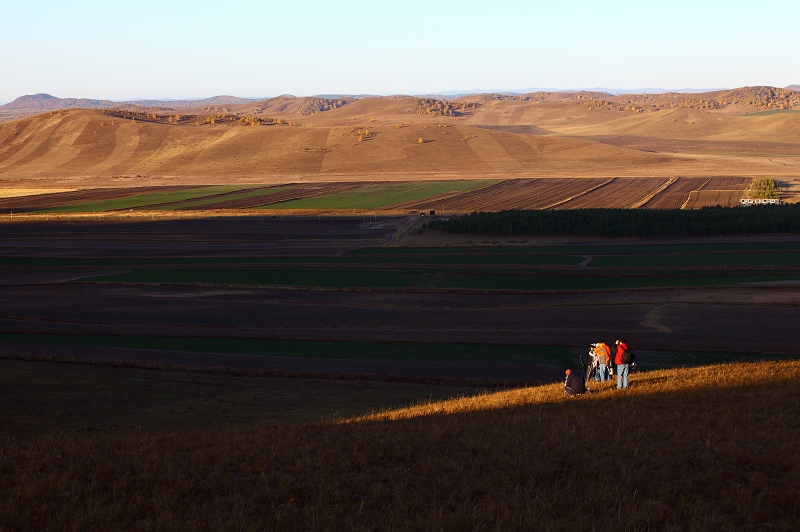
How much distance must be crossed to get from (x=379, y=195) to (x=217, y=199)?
2270 centimetres

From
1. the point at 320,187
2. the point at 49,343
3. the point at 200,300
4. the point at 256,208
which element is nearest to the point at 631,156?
the point at 320,187

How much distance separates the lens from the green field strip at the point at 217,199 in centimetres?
10440

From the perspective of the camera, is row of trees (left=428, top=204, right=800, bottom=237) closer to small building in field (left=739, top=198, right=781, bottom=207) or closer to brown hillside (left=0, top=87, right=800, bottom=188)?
small building in field (left=739, top=198, right=781, bottom=207)

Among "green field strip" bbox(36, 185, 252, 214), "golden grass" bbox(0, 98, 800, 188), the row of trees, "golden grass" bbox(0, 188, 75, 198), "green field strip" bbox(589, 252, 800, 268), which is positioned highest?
"golden grass" bbox(0, 98, 800, 188)

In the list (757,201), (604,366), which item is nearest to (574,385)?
(604,366)

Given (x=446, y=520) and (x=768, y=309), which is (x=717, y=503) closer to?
(x=446, y=520)

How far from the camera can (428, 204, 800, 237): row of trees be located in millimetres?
71062

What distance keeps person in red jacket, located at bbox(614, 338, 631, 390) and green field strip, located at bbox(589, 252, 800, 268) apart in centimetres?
3532

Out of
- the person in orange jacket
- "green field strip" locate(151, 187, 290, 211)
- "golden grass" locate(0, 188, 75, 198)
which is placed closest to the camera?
the person in orange jacket

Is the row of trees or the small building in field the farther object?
the small building in field

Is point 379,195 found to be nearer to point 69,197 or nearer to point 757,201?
point 69,197

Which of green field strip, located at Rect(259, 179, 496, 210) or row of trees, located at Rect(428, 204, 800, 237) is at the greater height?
green field strip, located at Rect(259, 179, 496, 210)

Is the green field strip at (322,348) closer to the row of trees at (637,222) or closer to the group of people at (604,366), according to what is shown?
the group of people at (604,366)

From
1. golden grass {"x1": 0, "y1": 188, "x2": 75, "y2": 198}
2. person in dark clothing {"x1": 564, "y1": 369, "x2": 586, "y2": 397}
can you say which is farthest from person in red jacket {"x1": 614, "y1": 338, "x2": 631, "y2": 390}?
golden grass {"x1": 0, "y1": 188, "x2": 75, "y2": 198}
